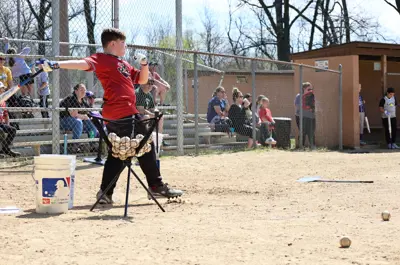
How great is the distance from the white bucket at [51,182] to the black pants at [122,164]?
59 centimetres

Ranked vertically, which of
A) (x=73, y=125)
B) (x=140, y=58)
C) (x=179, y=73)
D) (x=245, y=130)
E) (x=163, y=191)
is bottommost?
(x=163, y=191)

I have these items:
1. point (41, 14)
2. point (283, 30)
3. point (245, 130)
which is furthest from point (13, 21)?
point (283, 30)

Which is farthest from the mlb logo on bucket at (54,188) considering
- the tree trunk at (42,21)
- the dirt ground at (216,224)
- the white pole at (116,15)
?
the tree trunk at (42,21)

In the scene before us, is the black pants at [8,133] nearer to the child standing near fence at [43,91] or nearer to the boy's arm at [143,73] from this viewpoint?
the child standing near fence at [43,91]

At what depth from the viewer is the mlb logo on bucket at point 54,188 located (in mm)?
6441

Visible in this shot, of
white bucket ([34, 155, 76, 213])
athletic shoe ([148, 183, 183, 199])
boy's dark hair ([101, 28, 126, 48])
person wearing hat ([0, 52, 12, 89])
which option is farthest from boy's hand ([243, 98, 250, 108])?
white bucket ([34, 155, 76, 213])

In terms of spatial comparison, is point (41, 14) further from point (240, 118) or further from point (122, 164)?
point (122, 164)

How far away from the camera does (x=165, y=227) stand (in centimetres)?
570

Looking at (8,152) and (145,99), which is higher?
(145,99)

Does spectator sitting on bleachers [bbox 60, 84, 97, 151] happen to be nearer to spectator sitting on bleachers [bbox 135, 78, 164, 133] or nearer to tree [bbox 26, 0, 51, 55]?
spectator sitting on bleachers [bbox 135, 78, 164, 133]

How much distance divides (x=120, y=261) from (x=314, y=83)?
14.3 metres

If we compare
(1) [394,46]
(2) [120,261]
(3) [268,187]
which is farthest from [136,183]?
(1) [394,46]

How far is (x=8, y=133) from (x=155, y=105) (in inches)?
110

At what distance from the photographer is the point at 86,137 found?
39.3ft
